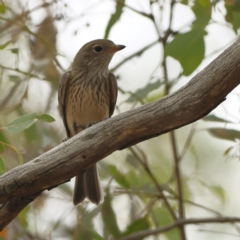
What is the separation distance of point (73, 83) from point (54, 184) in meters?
1.79

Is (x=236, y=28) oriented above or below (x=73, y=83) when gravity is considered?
below

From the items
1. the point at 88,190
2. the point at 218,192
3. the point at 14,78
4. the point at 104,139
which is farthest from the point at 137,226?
the point at 104,139

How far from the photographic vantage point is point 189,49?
3.42 m

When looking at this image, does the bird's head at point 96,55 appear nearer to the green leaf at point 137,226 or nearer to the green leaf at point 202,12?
the green leaf at point 202,12

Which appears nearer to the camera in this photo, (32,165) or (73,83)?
(32,165)

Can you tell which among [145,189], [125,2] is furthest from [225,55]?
[145,189]

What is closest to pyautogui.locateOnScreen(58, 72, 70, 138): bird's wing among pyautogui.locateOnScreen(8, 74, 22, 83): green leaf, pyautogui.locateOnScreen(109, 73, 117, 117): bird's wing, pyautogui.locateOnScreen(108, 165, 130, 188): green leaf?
pyautogui.locateOnScreen(109, 73, 117, 117): bird's wing

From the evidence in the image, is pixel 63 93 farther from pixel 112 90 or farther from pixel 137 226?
pixel 137 226

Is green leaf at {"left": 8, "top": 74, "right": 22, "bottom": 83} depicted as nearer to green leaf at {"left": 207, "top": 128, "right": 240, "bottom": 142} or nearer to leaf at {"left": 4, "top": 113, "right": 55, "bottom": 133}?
leaf at {"left": 4, "top": 113, "right": 55, "bottom": 133}

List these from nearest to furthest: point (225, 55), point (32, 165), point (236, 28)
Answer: point (225, 55) → point (32, 165) → point (236, 28)

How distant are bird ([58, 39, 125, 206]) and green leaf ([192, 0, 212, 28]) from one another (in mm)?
1112

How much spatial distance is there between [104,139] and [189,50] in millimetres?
941

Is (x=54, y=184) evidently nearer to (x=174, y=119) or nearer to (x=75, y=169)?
(x=75, y=169)

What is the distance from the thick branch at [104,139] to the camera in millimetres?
2725
